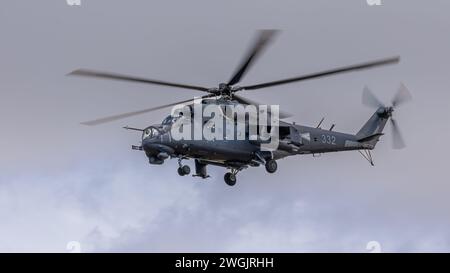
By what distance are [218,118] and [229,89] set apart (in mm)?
2006

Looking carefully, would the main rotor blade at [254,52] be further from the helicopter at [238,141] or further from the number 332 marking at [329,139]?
the number 332 marking at [329,139]

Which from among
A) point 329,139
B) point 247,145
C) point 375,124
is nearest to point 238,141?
point 247,145

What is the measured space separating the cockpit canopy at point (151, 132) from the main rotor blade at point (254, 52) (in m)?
5.85

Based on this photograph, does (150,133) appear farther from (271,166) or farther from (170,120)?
(271,166)

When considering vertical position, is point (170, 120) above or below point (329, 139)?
below

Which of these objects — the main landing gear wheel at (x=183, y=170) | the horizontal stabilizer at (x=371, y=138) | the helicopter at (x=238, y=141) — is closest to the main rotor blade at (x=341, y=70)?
the helicopter at (x=238, y=141)

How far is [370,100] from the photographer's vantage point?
232 feet

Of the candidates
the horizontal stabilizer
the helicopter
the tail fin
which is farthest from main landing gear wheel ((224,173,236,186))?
the tail fin

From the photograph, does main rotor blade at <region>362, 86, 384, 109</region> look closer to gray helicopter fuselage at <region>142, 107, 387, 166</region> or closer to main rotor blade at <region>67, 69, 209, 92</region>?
gray helicopter fuselage at <region>142, 107, 387, 166</region>

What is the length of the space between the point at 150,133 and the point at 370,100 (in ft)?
76.6
